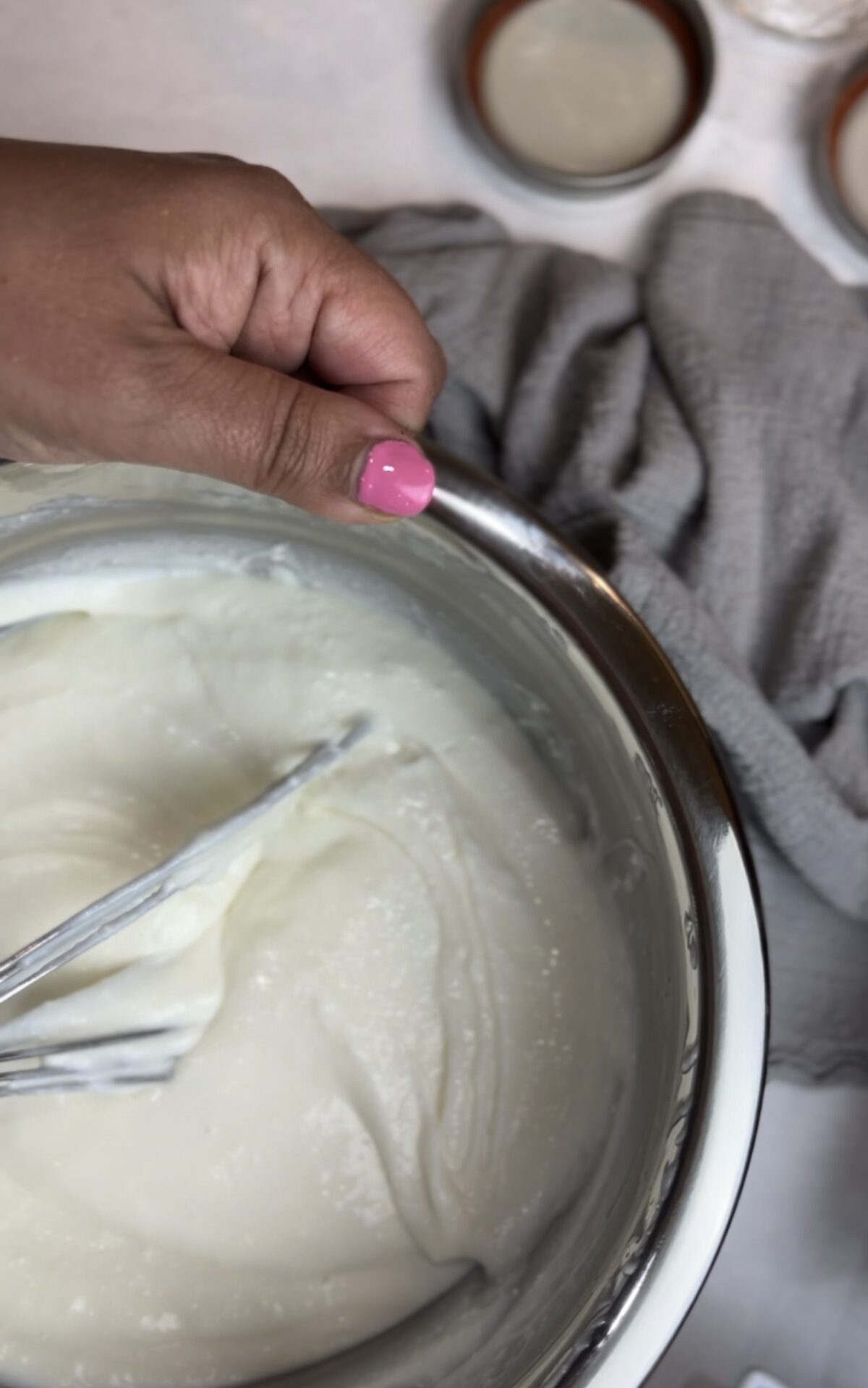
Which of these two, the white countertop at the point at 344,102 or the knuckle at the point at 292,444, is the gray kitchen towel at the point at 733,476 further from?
the knuckle at the point at 292,444

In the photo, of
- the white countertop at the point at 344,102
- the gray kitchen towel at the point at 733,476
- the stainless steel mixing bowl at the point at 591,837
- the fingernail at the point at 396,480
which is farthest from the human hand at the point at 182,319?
the white countertop at the point at 344,102

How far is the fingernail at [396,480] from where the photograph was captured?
0.50m

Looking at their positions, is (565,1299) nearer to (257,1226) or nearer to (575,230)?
(257,1226)

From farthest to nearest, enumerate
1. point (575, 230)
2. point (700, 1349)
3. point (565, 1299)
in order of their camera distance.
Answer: point (575, 230) < point (700, 1349) < point (565, 1299)

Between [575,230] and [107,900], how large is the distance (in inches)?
23.0

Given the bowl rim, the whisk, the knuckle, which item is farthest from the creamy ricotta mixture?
the knuckle

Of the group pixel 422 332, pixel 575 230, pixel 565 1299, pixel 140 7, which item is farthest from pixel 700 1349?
pixel 140 7

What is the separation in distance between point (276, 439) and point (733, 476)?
1.15 ft

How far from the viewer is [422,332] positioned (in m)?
0.57

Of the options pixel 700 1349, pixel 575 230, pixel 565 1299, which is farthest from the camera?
pixel 575 230

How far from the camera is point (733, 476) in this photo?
73cm

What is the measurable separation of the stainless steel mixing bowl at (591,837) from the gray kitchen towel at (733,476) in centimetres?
10

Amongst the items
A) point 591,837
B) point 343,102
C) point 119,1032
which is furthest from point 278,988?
point 343,102

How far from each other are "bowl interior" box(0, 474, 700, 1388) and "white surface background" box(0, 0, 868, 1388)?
314 mm
